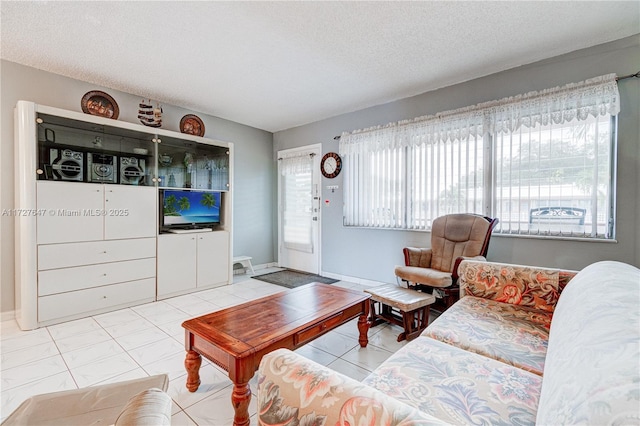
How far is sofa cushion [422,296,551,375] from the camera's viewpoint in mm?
1265

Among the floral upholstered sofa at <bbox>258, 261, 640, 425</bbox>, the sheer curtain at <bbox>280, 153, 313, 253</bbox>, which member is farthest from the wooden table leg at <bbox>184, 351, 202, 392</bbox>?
the sheer curtain at <bbox>280, 153, 313, 253</bbox>

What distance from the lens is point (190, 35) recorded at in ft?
7.57

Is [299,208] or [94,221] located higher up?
[299,208]

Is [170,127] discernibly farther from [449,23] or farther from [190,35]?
[449,23]

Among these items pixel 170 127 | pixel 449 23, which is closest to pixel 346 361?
pixel 449 23

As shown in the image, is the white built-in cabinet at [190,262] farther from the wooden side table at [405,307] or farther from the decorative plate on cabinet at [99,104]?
the wooden side table at [405,307]

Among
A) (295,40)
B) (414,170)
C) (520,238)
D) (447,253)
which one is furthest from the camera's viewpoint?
(414,170)

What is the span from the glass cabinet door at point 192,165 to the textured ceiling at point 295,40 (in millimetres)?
679

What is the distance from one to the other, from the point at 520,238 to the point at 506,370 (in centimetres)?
212

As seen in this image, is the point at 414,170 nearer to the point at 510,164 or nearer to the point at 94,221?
the point at 510,164

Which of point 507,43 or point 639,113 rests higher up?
point 507,43

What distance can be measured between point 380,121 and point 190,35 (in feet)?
8.00

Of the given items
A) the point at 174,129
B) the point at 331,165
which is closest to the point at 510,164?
the point at 331,165

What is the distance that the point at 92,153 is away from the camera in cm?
290
